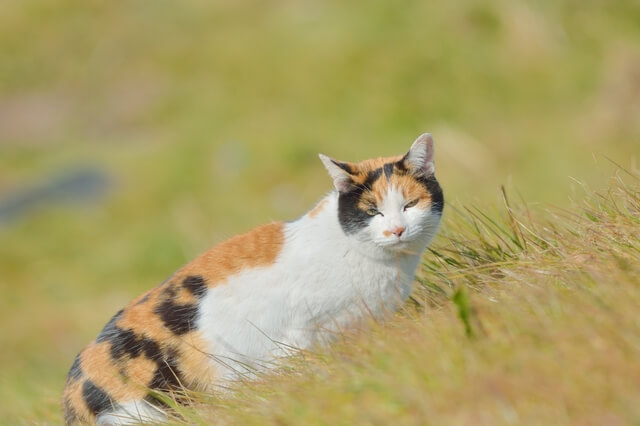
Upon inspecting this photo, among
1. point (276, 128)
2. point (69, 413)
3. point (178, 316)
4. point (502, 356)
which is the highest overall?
point (276, 128)

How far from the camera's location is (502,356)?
3201 mm

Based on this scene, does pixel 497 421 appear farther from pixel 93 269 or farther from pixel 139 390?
pixel 93 269

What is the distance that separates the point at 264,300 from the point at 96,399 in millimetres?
1039

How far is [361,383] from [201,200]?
10.3m

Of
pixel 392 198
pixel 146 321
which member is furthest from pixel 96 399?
pixel 392 198

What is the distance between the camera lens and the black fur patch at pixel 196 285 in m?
4.77

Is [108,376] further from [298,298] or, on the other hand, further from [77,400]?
[298,298]

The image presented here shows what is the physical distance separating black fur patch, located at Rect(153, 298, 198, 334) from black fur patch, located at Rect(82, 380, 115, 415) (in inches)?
19.3

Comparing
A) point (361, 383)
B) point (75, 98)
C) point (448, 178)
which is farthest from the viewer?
point (75, 98)

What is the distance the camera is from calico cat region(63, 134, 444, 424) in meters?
4.59

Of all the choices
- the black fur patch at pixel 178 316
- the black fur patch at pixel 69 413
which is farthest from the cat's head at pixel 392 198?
the black fur patch at pixel 69 413

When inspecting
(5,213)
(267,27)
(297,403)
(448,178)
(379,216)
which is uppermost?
(267,27)

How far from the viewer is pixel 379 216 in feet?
15.6

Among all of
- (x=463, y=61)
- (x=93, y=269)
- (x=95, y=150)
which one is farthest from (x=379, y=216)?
(x=95, y=150)
